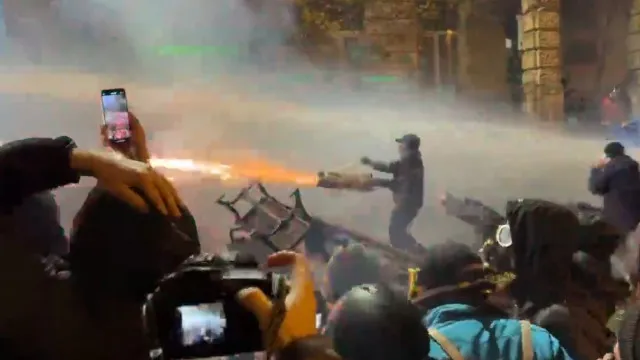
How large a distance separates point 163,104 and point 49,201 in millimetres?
319

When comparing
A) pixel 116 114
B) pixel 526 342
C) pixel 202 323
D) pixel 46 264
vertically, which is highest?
pixel 116 114

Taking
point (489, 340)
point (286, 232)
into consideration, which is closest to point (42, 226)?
point (286, 232)

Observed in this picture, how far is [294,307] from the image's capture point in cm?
136

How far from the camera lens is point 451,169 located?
1.83 meters

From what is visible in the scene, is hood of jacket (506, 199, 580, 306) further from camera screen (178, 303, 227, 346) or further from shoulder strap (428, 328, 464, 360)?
camera screen (178, 303, 227, 346)

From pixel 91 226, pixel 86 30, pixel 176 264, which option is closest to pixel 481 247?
pixel 176 264

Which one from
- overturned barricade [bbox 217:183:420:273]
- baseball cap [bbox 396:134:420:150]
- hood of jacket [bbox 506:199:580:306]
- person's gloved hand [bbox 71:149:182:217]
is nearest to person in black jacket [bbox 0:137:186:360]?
person's gloved hand [bbox 71:149:182:217]

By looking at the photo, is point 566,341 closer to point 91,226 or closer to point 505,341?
point 505,341

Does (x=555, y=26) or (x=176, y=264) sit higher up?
(x=555, y=26)

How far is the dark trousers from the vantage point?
1.74 meters

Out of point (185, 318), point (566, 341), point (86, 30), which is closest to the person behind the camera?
point (185, 318)

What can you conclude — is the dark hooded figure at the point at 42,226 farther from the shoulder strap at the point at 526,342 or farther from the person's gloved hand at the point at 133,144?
the shoulder strap at the point at 526,342

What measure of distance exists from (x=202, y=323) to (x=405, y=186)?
645mm

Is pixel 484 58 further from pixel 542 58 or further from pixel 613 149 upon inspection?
pixel 613 149
